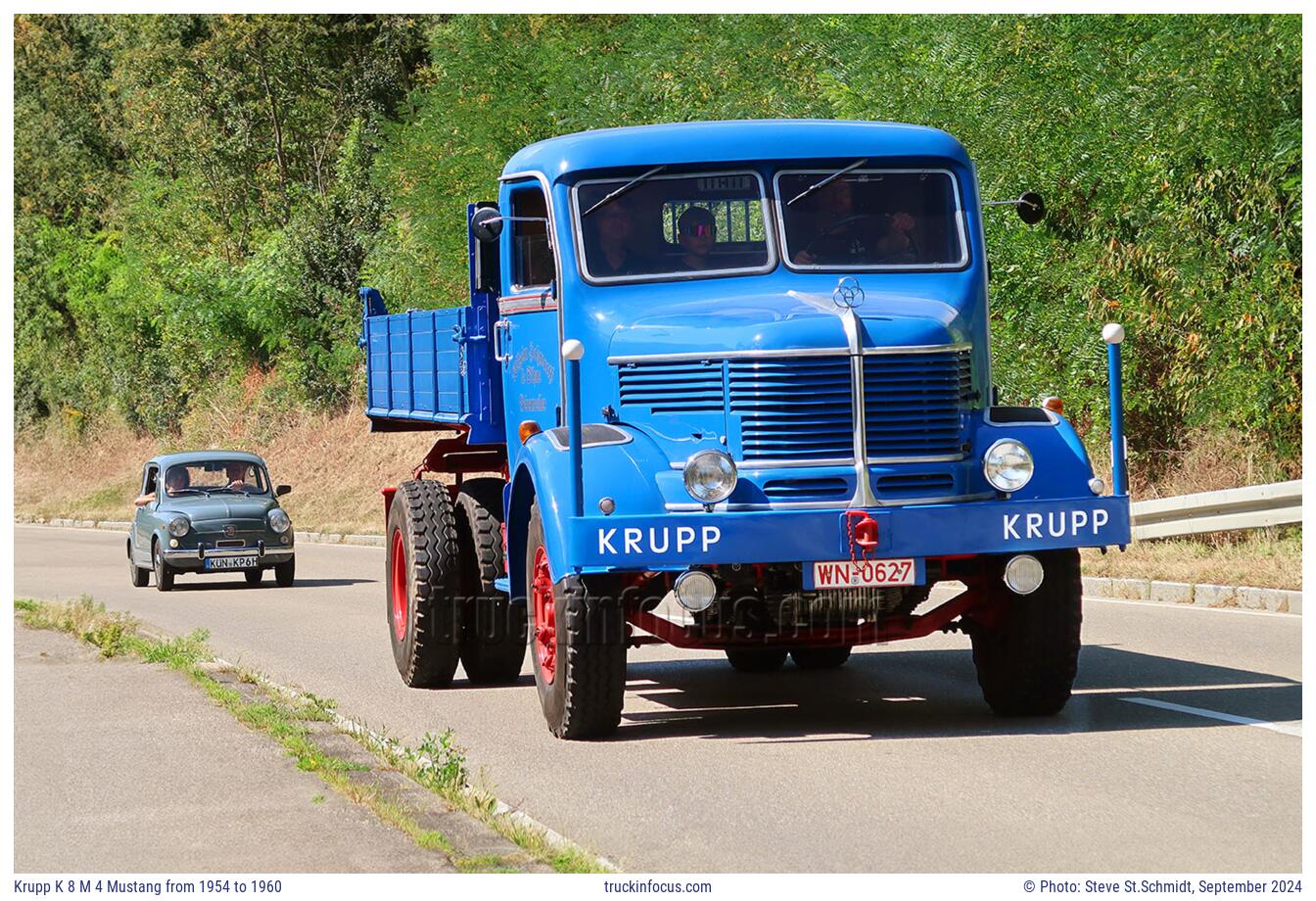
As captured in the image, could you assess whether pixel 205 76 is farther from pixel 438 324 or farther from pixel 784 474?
pixel 784 474

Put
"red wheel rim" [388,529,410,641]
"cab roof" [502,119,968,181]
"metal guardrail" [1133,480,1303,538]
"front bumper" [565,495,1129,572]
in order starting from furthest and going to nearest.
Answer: "metal guardrail" [1133,480,1303,538] < "red wheel rim" [388,529,410,641] < "cab roof" [502,119,968,181] < "front bumper" [565,495,1129,572]

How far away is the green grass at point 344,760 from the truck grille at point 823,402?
217 centimetres

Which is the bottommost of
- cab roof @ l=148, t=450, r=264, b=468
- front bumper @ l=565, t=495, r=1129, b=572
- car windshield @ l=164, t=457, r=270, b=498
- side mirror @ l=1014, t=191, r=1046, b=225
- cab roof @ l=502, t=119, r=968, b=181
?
front bumper @ l=565, t=495, r=1129, b=572

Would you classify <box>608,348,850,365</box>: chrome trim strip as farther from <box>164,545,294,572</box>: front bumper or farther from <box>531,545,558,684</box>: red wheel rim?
<box>164,545,294,572</box>: front bumper

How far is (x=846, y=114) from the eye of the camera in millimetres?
23438

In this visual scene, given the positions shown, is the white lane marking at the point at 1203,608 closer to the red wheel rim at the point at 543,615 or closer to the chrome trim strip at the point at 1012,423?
the chrome trim strip at the point at 1012,423

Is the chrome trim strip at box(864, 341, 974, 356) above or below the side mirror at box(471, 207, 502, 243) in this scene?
below

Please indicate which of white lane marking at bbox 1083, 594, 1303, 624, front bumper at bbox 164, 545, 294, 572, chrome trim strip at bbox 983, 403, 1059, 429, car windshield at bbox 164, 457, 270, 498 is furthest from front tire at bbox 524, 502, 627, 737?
car windshield at bbox 164, 457, 270, 498

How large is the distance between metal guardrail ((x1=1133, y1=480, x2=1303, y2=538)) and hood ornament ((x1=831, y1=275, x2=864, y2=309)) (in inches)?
293

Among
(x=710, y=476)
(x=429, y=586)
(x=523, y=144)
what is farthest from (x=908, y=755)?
(x=523, y=144)

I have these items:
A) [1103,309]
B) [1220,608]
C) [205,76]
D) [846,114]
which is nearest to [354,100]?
[205,76]

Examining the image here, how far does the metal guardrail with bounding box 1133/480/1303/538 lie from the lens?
54.7 feet

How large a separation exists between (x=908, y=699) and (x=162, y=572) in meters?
13.7

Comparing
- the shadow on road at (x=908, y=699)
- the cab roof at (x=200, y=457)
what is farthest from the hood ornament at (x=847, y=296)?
the cab roof at (x=200, y=457)
